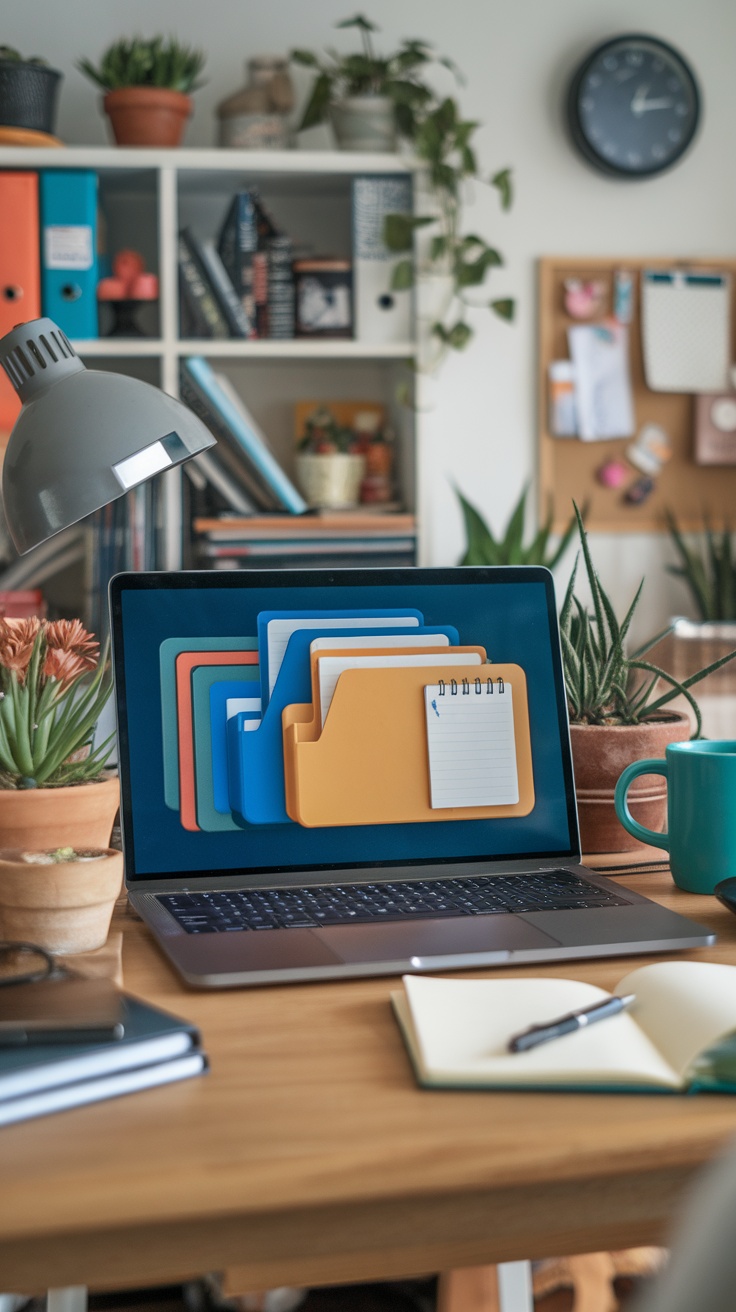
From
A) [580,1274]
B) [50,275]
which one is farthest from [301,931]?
[50,275]

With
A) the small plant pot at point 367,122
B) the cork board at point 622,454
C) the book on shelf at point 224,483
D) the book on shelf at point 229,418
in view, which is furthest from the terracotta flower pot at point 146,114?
the cork board at point 622,454

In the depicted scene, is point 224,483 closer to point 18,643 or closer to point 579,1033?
point 18,643

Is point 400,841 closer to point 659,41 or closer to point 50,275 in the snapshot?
point 50,275

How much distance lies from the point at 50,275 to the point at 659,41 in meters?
1.48

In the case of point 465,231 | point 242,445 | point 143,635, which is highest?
point 465,231

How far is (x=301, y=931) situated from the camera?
818 millimetres

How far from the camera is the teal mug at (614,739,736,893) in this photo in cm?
93

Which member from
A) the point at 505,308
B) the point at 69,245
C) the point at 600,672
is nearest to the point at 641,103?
the point at 505,308

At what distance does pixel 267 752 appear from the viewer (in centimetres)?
97

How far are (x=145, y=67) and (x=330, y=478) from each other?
885 millimetres

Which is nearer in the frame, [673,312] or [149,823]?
[149,823]

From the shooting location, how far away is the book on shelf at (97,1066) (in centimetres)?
56

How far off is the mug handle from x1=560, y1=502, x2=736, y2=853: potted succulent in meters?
0.05

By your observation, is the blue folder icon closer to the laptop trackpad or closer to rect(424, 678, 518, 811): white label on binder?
rect(424, 678, 518, 811): white label on binder
